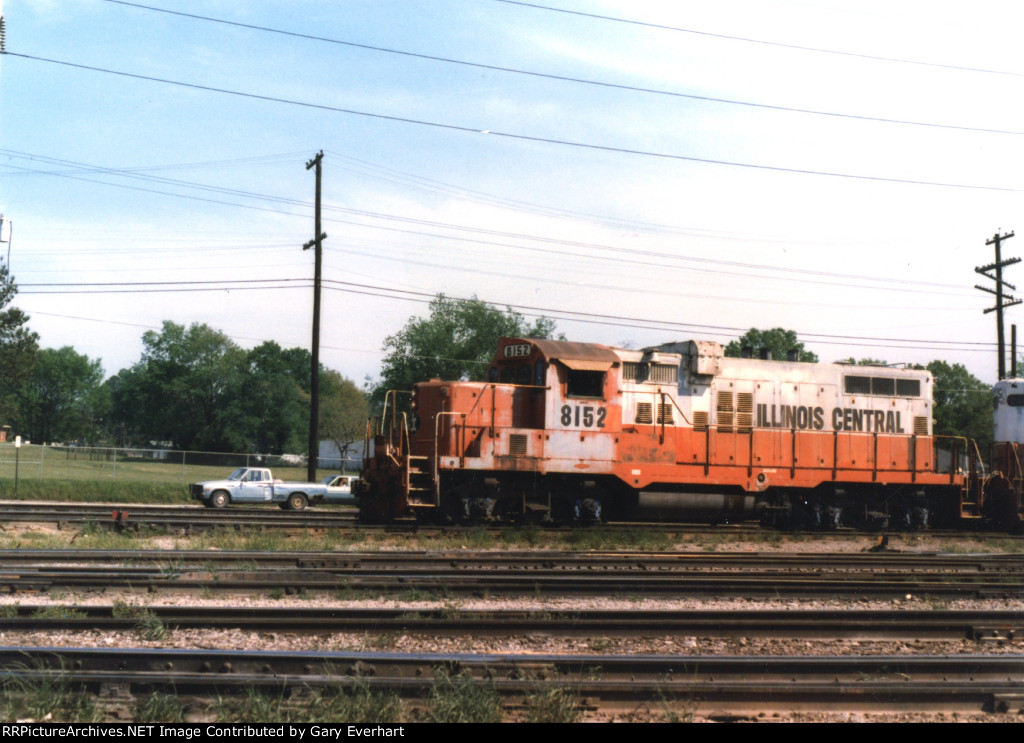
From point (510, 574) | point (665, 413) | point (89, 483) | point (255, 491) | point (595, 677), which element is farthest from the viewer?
point (89, 483)

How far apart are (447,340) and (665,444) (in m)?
43.8

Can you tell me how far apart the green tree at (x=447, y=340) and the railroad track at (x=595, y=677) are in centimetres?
5251

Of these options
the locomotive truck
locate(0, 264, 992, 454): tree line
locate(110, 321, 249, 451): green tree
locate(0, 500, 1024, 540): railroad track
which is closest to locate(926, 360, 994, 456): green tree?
locate(0, 264, 992, 454): tree line

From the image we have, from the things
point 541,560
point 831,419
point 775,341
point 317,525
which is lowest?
point 317,525

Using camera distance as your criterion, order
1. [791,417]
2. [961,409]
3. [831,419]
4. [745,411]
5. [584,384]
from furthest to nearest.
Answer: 1. [961,409]
2. [831,419]
3. [791,417]
4. [745,411]
5. [584,384]

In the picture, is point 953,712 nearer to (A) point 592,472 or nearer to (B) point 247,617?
(B) point 247,617

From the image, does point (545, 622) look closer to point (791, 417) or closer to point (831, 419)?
point (791, 417)

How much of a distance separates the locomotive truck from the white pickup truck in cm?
1191

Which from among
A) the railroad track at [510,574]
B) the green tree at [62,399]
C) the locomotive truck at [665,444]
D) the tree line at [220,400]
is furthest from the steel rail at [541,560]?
the green tree at [62,399]

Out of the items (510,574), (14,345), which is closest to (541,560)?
(510,574)

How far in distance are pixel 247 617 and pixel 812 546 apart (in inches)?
539

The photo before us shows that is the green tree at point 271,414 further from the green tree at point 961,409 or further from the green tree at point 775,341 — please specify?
the green tree at point 961,409

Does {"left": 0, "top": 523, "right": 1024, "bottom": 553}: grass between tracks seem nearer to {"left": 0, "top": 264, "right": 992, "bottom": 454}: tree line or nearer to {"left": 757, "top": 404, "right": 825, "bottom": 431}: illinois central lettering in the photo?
{"left": 757, "top": 404, "right": 825, "bottom": 431}: illinois central lettering

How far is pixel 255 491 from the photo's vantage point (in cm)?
2931
